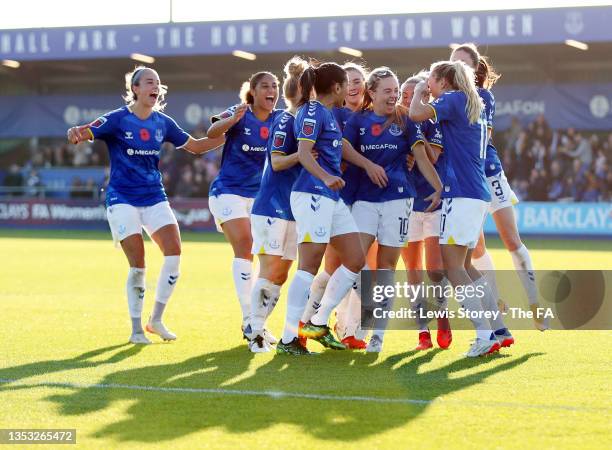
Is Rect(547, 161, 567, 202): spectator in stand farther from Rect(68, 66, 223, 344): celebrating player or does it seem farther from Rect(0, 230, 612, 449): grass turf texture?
Rect(68, 66, 223, 344): celebrating player

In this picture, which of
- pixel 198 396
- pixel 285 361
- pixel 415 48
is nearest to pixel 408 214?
pixel 285 361

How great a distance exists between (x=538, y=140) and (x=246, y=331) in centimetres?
1934

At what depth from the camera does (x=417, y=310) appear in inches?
350

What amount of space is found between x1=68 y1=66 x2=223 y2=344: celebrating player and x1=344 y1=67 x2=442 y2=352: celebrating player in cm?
144

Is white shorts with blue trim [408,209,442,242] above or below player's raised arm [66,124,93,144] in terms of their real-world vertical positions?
below

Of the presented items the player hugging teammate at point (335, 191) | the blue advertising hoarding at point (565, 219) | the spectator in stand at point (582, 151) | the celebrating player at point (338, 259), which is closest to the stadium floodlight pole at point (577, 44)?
the spectator in stand at point (582, 151)

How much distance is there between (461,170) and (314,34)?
71.4 ft

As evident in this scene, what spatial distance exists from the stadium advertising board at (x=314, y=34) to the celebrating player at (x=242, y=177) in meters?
19.1

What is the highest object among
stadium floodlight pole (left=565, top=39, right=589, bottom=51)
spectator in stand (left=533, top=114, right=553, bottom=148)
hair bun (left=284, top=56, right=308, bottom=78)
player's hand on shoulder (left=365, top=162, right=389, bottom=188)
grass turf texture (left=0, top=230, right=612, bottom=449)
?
stadium floodlight pole (left=565, top=39, right=589, bottom=51)

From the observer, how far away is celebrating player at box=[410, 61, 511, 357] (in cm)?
773

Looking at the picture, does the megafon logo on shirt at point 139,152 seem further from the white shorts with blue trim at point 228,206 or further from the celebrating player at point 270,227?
the celebrating player at point 270,227

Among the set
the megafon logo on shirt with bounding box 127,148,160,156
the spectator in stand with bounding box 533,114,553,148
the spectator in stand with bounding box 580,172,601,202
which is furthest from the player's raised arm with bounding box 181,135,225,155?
the spectator in stand with bounding box 533,114,553,148

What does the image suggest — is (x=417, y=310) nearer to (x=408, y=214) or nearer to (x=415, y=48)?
(x=408, y=214)

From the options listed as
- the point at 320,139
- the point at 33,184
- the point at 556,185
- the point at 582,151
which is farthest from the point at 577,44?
the point at 320,139
